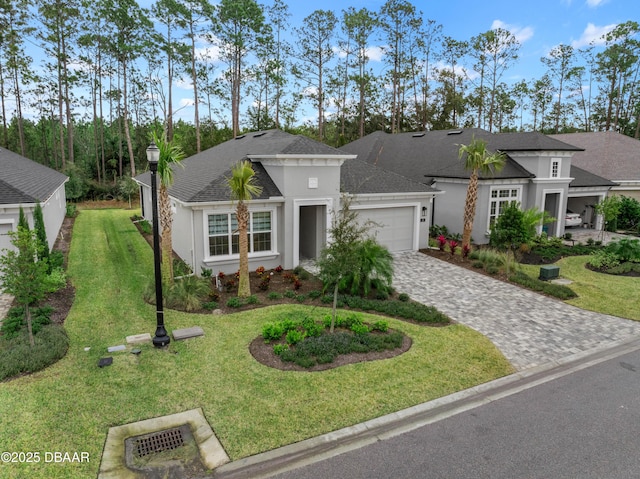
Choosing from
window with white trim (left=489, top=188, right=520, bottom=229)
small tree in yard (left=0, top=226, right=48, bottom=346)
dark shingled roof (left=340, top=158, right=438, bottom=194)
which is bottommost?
small tree in yard (left=0, top=226, right=48, bottom=346)

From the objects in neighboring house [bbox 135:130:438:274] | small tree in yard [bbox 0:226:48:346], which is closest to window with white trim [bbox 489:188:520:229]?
neighboring house [bbox 135:130:438:274]

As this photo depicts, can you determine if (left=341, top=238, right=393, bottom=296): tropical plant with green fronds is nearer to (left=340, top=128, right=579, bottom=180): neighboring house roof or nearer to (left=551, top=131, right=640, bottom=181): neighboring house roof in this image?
(left=340, top=128, right=579, bottom=180): neighboring house roof

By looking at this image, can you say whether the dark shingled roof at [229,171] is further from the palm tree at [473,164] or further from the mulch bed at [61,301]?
the palm tree at [473,164]

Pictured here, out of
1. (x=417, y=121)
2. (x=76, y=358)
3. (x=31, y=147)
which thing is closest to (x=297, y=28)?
(x=417, y=121)

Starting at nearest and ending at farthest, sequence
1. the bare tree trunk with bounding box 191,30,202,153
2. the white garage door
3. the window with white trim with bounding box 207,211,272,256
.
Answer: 1. the window with white trim with bounding box 207,211,272,256
2. the white garage door
3. the bare tree trunk with bounding box 191,30,202,153

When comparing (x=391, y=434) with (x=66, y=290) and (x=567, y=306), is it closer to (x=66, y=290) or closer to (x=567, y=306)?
(x=567, y=306)
